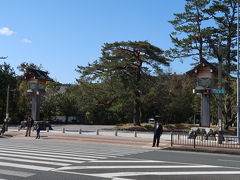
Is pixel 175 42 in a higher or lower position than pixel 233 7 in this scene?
lower

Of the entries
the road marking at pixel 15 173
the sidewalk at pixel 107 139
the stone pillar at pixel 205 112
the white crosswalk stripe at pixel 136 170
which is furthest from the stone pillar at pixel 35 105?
the road marking at pixel 15 173

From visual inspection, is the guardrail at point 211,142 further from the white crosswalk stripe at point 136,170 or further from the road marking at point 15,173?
the road marking at point 15,173

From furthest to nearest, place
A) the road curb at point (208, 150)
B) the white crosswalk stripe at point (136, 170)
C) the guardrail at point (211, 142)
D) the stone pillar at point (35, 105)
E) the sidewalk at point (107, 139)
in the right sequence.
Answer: the stone pillar at point (35, 105) < the sidewalk at point (107, 139) < the guardrail at point (211, 142) < the road curb at point (208, 150) < the white crosswalk stripe at point (136, 170)

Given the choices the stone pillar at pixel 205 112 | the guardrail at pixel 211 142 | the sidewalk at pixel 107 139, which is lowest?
the sidewalk at pixel 107 139

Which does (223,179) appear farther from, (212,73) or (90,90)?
(90,90)

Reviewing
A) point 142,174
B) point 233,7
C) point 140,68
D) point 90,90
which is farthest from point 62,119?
point 142,174

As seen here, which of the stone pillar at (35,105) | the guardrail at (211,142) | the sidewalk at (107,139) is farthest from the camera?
the stone pillar at (35,105)

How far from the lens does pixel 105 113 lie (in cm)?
5728

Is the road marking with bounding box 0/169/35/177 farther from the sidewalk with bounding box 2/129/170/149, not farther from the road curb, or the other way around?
the sidewalk with bounding box 2/129/170/149

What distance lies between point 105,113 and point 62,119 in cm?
1222

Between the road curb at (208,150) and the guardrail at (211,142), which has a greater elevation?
the guardrail at (211,142)

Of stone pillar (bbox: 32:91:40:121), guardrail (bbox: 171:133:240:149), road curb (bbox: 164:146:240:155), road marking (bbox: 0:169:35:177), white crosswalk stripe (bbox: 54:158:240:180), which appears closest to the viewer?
road marking (bbox: 0:169:35:177)

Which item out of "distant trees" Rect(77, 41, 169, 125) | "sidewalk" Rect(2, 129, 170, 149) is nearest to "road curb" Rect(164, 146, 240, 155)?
"sidewalk" Rect(2, 129, 170, 149)

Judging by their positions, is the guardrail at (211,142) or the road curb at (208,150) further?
the guardrail at (211,142)
